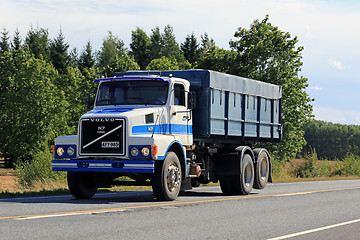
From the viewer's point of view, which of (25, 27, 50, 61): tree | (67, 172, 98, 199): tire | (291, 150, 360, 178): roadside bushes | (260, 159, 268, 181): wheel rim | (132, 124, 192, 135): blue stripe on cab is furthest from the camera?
(25, 27, 50, 61): tree

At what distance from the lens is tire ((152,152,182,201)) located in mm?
14539

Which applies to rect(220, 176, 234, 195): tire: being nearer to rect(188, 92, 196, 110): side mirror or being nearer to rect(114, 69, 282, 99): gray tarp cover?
rect(114, 69, 282, 99): gray tarp cover

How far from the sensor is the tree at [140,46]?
9262cm

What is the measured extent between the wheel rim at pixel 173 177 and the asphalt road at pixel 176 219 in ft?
1.54

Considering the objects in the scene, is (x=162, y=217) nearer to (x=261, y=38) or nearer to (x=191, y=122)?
(x=191, y=122)

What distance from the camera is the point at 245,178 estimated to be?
19.0 m

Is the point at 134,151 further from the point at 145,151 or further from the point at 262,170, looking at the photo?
the point at 262,170

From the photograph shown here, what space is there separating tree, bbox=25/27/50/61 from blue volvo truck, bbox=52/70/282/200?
58922 mm

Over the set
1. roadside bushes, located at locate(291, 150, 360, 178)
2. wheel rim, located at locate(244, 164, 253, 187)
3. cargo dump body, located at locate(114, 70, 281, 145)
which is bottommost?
roadside bushes, located at locate(291, 150, 360, 178)

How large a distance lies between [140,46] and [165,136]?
79.3 m

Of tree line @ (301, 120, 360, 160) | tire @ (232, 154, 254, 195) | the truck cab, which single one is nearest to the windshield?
the truck cab

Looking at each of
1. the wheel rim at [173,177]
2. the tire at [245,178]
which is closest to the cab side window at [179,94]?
the wheel rim at [173,177]

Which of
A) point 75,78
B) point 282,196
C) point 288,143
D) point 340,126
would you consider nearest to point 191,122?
point 282,196

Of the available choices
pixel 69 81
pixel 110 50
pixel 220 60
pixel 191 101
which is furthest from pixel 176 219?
pixel 110 50
